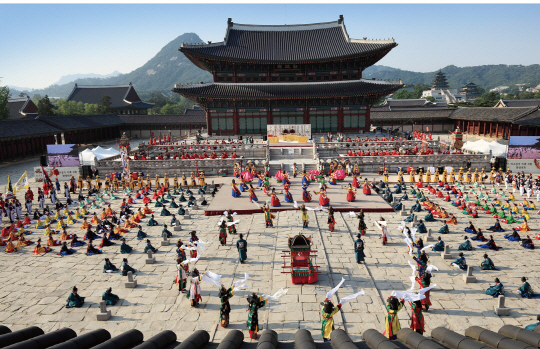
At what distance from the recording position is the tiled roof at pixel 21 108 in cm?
5522

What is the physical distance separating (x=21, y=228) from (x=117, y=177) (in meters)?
11.8

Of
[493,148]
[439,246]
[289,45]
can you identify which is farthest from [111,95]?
[439,246]

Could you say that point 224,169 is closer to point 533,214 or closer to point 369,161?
point 369,161

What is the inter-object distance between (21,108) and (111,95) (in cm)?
2347

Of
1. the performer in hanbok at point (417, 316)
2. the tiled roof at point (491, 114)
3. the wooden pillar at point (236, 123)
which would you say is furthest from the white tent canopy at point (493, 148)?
the performer in hanbok at point (417, 316)

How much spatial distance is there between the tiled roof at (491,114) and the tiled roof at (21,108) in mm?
72235

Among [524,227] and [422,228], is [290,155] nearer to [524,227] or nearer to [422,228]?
[422,228]

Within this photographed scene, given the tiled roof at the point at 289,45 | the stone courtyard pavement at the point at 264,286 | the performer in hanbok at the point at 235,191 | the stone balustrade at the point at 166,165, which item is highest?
the tiled roof at the point at 289,45

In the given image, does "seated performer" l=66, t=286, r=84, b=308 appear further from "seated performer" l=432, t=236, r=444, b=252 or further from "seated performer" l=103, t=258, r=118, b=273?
"seated performer" l=432, t=236, r=444, b=252

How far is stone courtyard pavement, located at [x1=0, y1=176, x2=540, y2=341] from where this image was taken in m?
9.97

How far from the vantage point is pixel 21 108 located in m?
56.2

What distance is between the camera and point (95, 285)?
1250 centimetres

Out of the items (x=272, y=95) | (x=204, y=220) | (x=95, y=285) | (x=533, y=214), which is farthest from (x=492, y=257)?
(x=272, y=95)

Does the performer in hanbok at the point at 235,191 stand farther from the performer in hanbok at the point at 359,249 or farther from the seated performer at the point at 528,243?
the seated performer at the point at 528,243
